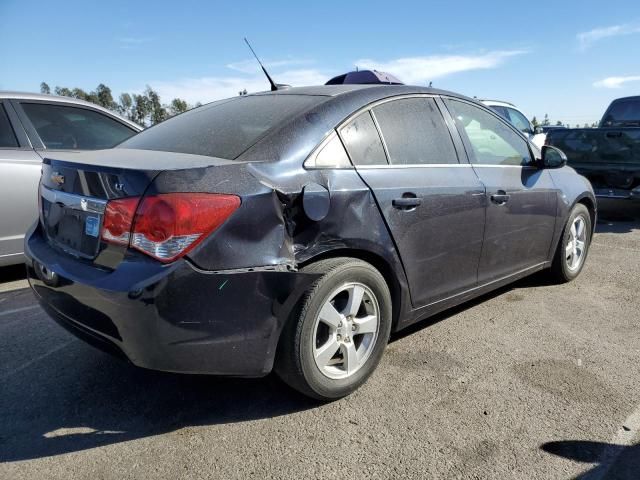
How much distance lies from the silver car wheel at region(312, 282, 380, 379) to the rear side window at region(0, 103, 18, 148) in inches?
141

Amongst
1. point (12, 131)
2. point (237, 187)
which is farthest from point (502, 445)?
point (12, 131)

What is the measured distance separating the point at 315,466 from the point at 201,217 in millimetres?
1159

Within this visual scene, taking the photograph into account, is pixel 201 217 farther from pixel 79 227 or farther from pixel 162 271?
pixel 79 227

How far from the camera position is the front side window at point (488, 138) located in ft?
11.6

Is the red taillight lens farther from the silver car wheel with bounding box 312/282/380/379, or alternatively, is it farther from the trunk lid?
the silver car wheel with bounding box 312/282/380/379

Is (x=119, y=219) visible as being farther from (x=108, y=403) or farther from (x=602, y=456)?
(x=602, y=456)

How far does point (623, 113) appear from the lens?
405 inches

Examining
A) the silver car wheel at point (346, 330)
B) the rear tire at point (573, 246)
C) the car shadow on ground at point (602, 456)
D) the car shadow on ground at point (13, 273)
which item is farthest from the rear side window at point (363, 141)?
the car shadow on ground at point (13, 273)

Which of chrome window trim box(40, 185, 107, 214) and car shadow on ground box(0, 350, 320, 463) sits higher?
chrome window trim box(40, 185, 107, 214)

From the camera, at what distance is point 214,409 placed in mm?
2613

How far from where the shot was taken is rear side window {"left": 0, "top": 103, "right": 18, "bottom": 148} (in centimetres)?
452

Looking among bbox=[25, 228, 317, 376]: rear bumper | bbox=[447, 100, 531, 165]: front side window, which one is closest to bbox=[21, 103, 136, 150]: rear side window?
bbox=[25, 228, 317, 376]: rear bumper

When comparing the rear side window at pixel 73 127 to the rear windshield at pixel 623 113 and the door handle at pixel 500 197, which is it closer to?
the door handle at pixel 500 197

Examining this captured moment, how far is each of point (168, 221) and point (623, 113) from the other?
35.9 ft
